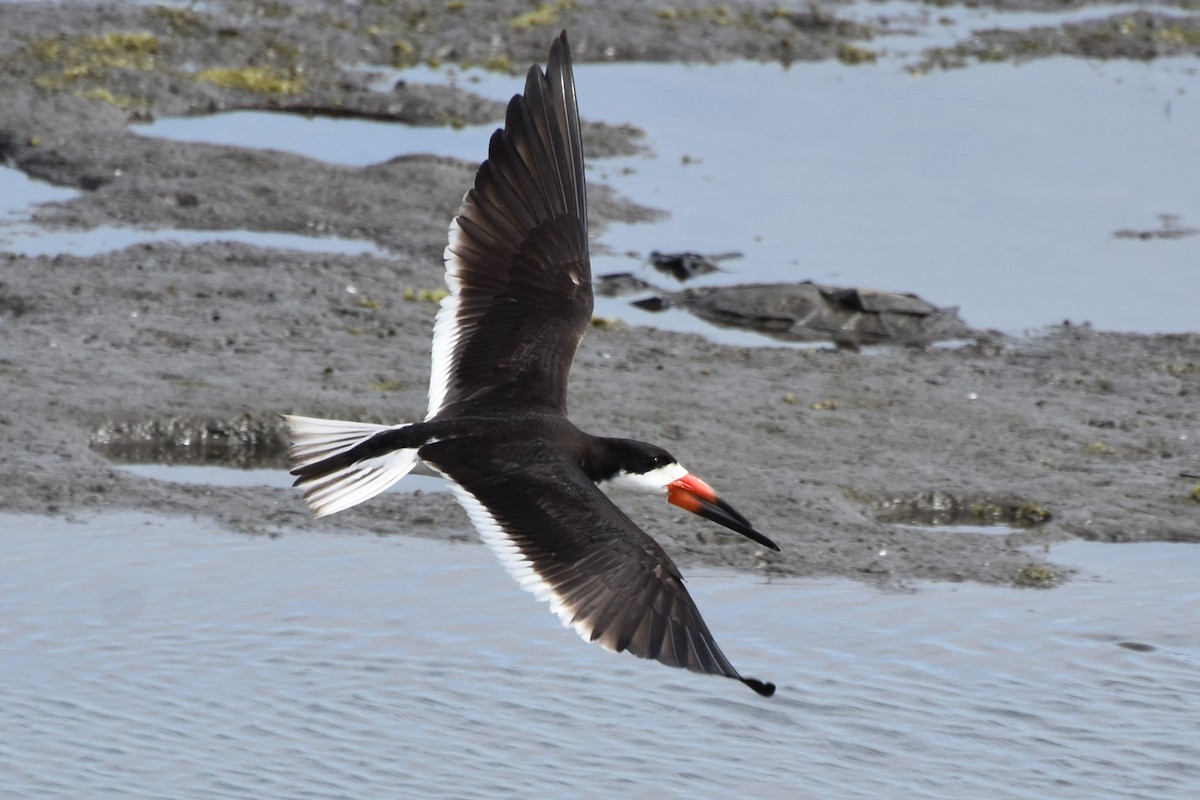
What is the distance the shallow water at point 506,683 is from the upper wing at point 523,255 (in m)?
1.00

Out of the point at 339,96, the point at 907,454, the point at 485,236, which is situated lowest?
the point at 907,454

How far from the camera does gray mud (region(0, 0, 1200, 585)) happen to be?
7.57m

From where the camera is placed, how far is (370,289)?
1005 cm

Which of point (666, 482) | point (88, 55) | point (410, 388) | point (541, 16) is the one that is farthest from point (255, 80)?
point (666, 482)

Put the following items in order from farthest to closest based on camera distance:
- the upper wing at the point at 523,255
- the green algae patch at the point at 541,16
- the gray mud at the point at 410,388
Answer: the green algae patch at the point at 541,16, the gray mud at the point at 410,388, the upper wing at the point at 523,255

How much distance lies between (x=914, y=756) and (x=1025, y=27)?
14643mm

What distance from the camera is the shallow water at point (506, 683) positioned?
5.67m

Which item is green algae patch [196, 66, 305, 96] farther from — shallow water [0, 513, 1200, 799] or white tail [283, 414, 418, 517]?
white tail [283, 414, 418, 517]

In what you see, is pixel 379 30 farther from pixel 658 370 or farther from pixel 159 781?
pixel 159 781

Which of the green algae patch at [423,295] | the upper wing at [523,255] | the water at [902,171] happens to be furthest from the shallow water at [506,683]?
the water at [902,171]

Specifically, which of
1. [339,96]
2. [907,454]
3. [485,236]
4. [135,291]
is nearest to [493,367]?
[485,236]

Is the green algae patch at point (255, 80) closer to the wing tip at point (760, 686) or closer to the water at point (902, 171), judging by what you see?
the water at point (902, 171)

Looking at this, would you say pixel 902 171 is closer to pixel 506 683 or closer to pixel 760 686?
pixel 506 683

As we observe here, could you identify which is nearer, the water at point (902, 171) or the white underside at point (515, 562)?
the white underside at point (515, 562)
